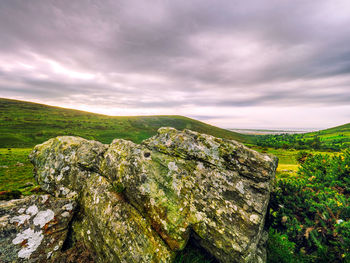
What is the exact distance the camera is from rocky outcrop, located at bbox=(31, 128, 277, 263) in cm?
741

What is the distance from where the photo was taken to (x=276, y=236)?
27.1ft

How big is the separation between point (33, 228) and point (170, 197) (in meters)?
7.62

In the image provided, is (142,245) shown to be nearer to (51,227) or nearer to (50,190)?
(51,227)

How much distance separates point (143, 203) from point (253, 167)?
272 inches

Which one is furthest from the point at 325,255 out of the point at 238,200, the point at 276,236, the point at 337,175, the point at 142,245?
the point at 142,245

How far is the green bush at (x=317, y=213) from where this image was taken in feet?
22.7

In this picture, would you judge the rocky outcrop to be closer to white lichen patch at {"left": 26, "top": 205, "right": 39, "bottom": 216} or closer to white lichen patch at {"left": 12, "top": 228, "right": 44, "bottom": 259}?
white lichen patch at {"left": 12, "top": 228, "right": 44, "bottom": 259}

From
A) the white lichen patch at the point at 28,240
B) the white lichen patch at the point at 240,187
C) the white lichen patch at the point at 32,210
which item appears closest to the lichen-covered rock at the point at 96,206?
the white lichen patch at the point at 28,240

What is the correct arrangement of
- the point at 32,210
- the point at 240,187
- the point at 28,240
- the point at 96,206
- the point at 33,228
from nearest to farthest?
the point at 28,240 < the point at 33,228 < the point at 240,187 < the point at 32,210 < the point at 96,206

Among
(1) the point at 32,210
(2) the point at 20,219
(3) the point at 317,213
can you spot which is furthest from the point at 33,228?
(3) the point at 317,213

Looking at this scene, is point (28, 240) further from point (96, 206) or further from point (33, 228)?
point (96, 206)

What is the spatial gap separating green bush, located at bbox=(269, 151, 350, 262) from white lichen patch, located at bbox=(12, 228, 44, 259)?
1266 centimetres

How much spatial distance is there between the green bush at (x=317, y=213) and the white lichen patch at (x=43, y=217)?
12843 millimetres

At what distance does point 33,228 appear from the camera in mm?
7891
